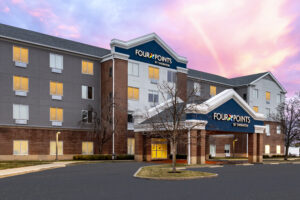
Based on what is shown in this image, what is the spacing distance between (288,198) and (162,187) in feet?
19.9

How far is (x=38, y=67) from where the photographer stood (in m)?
40.8

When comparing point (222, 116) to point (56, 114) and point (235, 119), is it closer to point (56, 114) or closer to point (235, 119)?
point (235, 119)

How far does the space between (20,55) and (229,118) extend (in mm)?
26339

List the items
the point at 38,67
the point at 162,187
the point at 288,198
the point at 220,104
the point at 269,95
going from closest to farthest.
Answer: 1. the point at 288,198
2. the point at 162,187
3. the point at 220,104
4. the point at 38,67
5. the point at 269,95

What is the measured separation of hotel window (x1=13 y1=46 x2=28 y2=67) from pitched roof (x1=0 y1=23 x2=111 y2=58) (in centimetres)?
129

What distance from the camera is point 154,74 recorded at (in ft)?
162

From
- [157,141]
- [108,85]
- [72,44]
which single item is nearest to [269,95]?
[157,141]

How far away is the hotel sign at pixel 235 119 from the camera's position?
121ft

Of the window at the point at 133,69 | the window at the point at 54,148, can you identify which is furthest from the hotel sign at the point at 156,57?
the window at the point at 54,148

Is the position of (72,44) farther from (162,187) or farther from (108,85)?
(162,187)

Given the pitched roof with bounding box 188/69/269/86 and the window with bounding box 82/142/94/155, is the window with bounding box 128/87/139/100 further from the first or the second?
the pitched roof with bounding box 188/69/269/86

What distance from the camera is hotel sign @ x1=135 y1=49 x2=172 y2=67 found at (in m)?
47.2

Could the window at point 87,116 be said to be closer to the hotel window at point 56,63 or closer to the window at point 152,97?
the hotel window at point 56,63

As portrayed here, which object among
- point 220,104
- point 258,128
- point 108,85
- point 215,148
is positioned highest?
point 108,85
